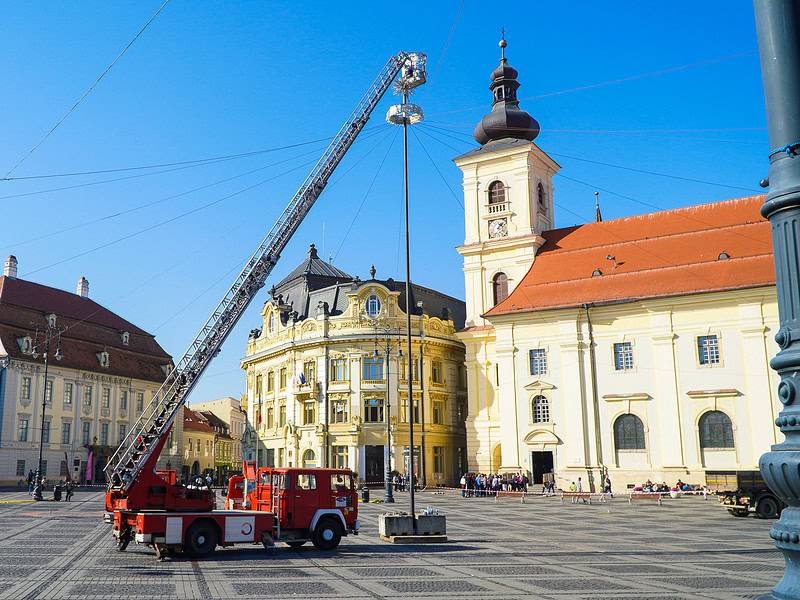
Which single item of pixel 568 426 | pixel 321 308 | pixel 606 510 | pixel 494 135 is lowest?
pixel 606 510

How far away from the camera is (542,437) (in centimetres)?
5119

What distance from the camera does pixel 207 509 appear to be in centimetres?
2062

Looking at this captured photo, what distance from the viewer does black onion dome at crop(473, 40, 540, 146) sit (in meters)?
61.9

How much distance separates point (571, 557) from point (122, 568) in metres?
10.8

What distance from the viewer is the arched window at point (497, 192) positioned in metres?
60.5

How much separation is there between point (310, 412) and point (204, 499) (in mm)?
44241

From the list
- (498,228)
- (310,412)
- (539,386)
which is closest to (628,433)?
(539,386)

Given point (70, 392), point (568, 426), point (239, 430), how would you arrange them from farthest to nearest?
point (239, 430)
point (70, 392)
point (568, 426)

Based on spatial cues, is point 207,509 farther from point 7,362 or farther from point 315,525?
point 7,362

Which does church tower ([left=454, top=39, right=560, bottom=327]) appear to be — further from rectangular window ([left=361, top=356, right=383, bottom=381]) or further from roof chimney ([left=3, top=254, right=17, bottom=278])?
roof chimney ([left=3, top=254, right=17, bottom=278])

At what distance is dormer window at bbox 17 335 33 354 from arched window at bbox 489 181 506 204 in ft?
130

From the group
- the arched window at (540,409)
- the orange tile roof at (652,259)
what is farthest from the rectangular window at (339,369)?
the arched window at (540,409)

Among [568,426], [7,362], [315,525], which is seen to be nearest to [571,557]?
[315,525]

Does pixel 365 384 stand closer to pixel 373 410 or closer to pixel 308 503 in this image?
pixel 373 410
